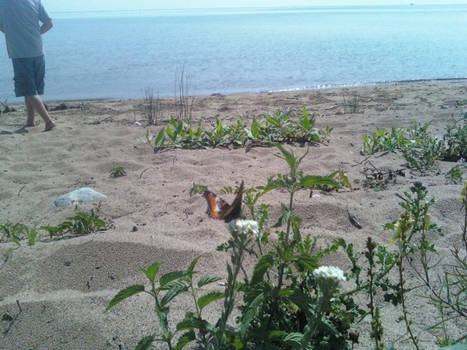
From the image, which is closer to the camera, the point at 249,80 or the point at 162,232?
the point at 162,232

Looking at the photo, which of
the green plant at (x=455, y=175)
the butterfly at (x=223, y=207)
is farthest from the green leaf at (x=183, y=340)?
the green plant at (x=455, y=175)

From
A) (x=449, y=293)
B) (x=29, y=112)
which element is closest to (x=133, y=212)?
(x=449, y=293)

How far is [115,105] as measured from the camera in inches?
352

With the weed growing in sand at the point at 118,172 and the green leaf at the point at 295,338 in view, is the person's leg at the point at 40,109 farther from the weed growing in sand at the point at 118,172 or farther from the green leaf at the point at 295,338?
the green leaf at the point at 295,338

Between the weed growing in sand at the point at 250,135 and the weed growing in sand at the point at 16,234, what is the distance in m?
2.21

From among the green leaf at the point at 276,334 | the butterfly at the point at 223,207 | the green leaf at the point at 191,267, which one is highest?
the green leaf at the point at 191,267

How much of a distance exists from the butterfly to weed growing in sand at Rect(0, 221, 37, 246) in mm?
1242

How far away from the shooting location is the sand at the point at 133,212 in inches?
82.0

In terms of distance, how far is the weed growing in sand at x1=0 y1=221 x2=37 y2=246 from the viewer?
2.85 m

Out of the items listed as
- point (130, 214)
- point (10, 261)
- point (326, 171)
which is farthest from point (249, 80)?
point (10, 261)

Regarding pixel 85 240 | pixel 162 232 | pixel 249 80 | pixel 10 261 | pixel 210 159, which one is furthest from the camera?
pixel 249 80

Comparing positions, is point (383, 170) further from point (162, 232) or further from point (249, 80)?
point (249, 80)

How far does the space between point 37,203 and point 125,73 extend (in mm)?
10712

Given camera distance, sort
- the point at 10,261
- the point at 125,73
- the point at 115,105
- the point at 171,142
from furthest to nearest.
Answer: the point at 125,73, the point at 115,105, the point at 171,142, the point at 10,261
